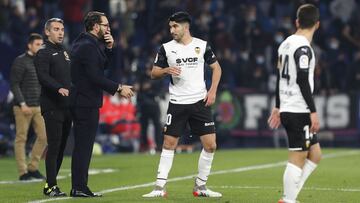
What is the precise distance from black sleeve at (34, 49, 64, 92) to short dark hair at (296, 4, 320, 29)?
3629mm

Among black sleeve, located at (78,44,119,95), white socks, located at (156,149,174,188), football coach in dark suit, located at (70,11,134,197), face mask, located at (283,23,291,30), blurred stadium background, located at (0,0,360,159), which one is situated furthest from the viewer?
face mask, located at (283,23,291,30)

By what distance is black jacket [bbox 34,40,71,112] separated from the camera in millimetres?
12508

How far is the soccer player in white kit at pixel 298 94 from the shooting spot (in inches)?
391

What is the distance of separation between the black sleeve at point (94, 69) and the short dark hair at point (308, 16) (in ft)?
8.53

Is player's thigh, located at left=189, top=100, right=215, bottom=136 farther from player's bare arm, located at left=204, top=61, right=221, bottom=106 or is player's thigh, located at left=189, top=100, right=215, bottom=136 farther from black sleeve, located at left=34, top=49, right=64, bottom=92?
black sleeve, located at left=34, top=49, right=64, bottom=92

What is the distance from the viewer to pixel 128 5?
28625mm

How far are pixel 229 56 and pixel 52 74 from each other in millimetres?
14553

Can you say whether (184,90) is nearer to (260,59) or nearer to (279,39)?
(260,59)

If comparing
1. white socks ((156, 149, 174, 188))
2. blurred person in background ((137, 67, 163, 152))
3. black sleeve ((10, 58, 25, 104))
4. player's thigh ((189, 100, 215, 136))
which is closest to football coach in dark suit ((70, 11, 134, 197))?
white socks ((156, 149, 174, 188))

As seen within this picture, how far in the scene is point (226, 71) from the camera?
86.8 feet

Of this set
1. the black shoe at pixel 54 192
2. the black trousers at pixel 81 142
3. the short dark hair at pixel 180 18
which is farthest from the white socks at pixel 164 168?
the short dark hair at pixel 180 18

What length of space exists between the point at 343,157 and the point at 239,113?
561 centimetres

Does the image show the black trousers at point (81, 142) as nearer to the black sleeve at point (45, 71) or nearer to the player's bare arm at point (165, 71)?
the black sleeve at point (45, 71)

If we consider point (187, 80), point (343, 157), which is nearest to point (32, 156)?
point (187, 80)
